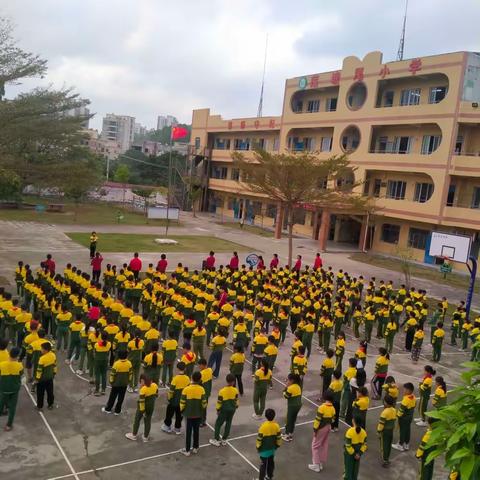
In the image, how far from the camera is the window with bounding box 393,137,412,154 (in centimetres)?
3229

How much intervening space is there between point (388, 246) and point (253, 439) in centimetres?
2791

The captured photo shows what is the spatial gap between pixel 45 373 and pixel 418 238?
28.3 m

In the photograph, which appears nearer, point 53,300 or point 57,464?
point 57,464

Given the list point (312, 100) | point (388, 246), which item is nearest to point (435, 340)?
point (388, 246)

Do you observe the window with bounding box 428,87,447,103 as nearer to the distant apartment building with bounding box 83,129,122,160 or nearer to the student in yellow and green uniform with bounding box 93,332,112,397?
the student in yellow and green uniform with bounding box 93,332,112,397

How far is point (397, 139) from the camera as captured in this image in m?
32.9

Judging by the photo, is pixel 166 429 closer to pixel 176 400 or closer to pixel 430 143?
pixel 176 400

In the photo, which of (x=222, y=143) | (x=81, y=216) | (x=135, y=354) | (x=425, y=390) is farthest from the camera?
(x=222, y=143)

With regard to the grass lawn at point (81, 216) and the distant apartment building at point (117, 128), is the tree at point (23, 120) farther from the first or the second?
the distant apartment building at point (117, 128)

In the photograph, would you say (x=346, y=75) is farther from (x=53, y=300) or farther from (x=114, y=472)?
(x=114, y=472)

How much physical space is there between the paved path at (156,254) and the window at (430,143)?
8.25 m

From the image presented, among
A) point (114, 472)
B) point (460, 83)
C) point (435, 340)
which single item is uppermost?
point (460, 83)

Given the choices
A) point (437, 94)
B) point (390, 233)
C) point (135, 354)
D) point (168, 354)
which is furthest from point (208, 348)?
point (437, 94)

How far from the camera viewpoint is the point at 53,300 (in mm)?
11711
